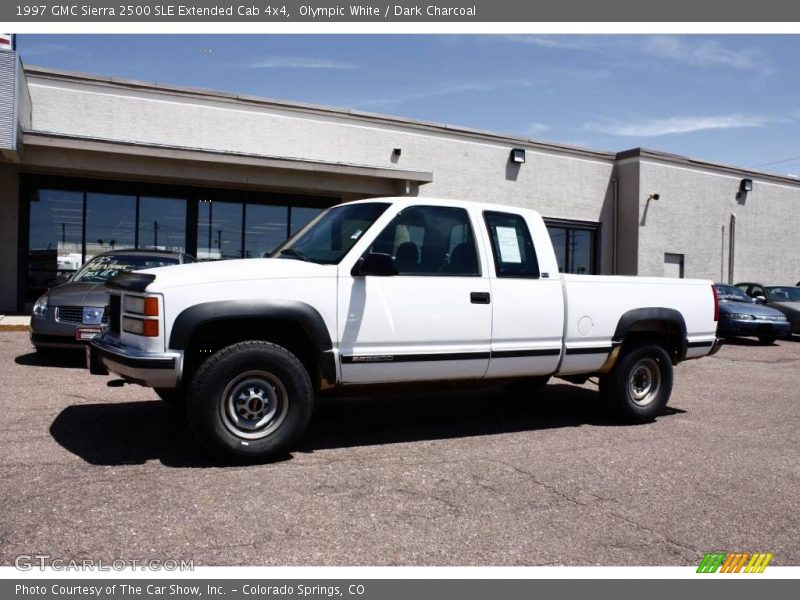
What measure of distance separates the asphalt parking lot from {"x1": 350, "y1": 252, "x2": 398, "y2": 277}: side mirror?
55.2 inches

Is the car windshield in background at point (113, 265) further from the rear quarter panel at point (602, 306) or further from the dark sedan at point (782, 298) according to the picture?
the dark sedan at point (782, 298)

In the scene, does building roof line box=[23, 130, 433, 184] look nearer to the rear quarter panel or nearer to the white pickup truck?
the white pickup truck

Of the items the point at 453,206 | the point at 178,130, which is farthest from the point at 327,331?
the point at 178,130

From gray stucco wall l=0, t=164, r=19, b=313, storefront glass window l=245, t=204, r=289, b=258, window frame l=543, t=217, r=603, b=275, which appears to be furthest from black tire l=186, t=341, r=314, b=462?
window frame l=543, t=217, r=603, b=275

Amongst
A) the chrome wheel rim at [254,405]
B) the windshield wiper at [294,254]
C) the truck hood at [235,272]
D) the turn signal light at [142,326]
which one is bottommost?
the chrome wheel rim at [254,405]

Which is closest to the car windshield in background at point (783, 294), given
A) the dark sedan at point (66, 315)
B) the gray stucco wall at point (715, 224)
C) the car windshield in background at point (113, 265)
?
the gray stucco wall at point (715, 224)

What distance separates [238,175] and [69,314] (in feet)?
28.7

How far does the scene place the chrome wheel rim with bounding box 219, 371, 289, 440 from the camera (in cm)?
488

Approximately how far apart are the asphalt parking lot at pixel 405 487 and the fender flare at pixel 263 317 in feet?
2.62

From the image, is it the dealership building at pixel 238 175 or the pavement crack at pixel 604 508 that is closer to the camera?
the pavement crack at pixel 604 508

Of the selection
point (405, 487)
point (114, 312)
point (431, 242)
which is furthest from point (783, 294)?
point (114, 312)

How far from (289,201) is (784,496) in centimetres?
1576

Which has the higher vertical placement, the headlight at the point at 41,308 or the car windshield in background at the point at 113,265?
the car windshield in background at the point at 113,265

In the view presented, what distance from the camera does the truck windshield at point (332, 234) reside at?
5480 mm
